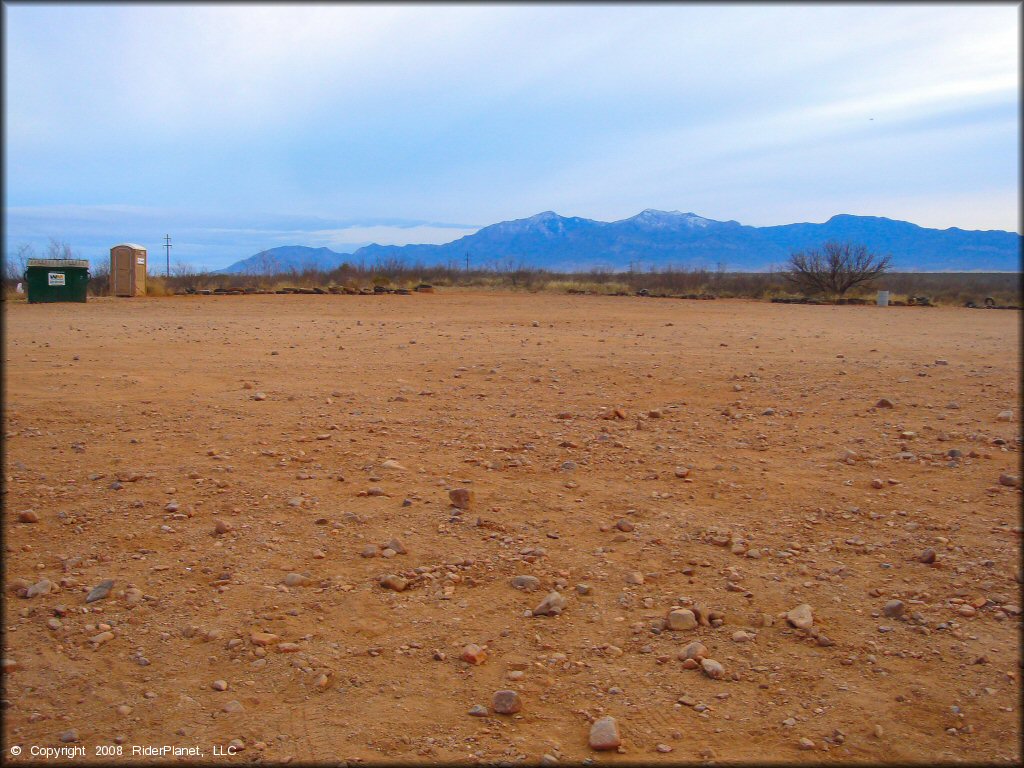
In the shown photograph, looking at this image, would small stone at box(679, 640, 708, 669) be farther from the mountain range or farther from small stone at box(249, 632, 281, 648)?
the mountain range

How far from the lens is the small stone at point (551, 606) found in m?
3.60

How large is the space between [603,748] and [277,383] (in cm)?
595

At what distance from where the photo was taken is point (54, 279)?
66.8 ft

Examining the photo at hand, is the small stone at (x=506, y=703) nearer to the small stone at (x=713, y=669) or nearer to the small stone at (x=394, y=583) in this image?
the small stone at (x=713, y=669)

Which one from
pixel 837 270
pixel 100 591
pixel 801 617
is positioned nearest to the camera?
pixel 801 617

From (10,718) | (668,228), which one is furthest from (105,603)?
(668,228)

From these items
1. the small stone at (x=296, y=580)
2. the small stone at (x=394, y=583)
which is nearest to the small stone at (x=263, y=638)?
the small stone at (x=296, y=580)

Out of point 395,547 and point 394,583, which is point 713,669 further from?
point 395,547

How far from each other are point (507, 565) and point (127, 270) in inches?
917

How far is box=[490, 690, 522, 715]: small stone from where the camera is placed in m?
2.93

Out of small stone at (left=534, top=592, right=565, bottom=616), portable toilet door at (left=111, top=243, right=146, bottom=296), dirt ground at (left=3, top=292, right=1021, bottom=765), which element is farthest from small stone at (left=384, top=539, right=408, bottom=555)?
portable toilet door at (left=111, top=243, right=146, bottom=296)

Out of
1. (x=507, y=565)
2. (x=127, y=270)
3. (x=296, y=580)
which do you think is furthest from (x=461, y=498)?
(x=127, y=270)

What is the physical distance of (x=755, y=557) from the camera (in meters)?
4.11

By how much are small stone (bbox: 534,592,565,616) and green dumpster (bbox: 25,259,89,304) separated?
2034 cm
